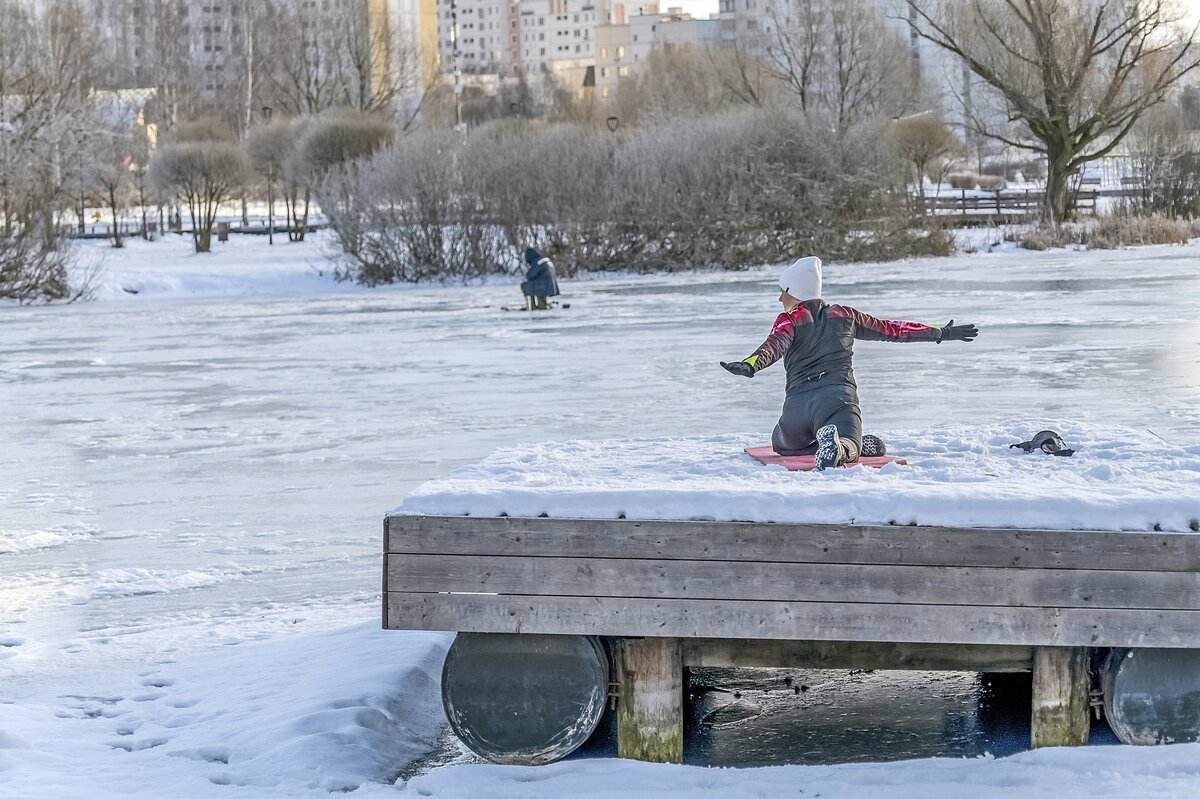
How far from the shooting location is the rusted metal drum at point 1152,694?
188 inches

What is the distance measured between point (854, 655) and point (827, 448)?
36.4 inches

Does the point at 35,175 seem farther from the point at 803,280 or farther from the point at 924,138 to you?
the point at 924,138

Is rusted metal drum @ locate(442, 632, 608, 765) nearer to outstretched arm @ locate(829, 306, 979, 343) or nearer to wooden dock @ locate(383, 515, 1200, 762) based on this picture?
wooden dock @ locate(383, 515, 1200, 762)

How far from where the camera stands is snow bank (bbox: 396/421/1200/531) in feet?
15.2

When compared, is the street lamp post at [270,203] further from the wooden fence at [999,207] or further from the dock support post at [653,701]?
the dock support post at [653,701]

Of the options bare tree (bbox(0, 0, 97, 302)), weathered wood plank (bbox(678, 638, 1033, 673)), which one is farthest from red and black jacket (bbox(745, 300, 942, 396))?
bare tree (bbox(0, 0, 97, 302))

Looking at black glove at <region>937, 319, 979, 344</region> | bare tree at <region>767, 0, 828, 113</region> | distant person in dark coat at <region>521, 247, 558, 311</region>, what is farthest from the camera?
bare tree at <region>767, 0, 828, 113</region>

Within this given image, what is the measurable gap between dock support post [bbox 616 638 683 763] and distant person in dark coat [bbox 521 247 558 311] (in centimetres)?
2009

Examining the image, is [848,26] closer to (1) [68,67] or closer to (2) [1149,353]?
(1) [68,67]

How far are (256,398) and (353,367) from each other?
8.99 feet

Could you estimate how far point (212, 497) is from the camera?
9484 mm

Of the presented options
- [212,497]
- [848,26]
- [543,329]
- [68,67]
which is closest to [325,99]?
[68,67]

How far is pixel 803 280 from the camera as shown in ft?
19.8

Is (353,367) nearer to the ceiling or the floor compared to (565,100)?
nearer to the floor
